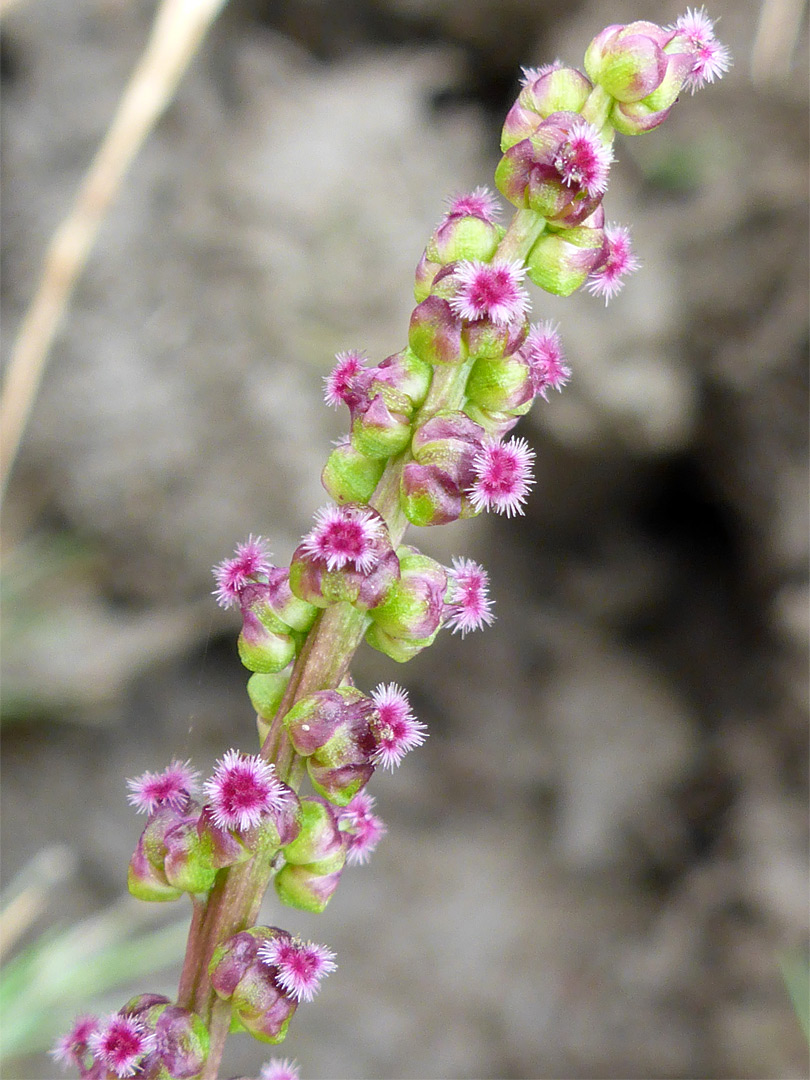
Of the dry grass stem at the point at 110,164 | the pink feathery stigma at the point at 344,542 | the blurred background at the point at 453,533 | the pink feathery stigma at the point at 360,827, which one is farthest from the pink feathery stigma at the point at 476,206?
the blurred background at the point at 453,533

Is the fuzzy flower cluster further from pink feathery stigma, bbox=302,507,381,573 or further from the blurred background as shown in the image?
the blurred background

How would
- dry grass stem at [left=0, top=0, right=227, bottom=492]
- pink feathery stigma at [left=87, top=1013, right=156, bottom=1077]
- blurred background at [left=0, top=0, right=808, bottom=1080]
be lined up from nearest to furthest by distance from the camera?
pink feathery stigma at [left=87, top=1013, right=156, bottom=1077] → dry grass stem at [left=0, top=0, right=227, bottom=492] → blurred background at [left=0, top=0, right=808, bottom=1080]

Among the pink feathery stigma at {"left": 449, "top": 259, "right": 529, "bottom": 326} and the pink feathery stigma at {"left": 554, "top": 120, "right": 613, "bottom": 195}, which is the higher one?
the pink feathery stigma at {"left": 554, "top": 120, "right": 613, "bottom": 195}

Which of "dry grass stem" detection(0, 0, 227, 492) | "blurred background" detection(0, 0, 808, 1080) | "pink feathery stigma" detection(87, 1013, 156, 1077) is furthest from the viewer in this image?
"blurred background" detection(0, 0, 808, 1080)

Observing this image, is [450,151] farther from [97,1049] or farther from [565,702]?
[97,1049]

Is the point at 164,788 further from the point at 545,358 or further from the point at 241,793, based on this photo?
the point at 545,358

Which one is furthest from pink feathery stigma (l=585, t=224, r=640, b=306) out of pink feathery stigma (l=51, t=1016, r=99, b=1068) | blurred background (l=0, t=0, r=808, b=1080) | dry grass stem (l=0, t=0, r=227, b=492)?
blurred background (l=0, t=0, r=808, b=1080)
